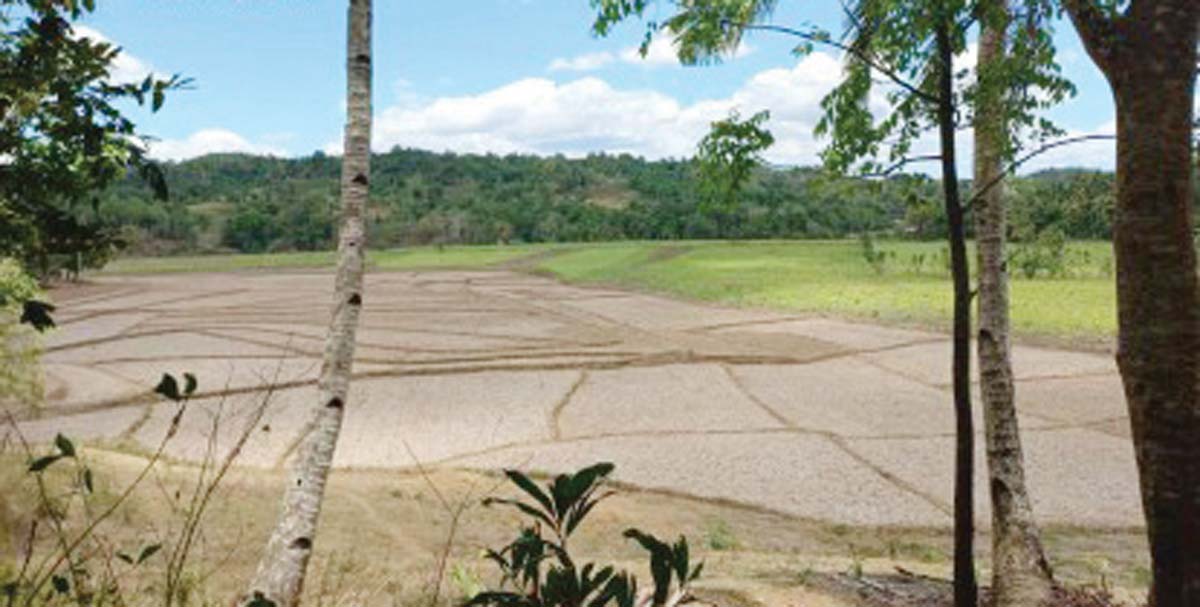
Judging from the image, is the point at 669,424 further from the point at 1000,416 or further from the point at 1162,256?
the point at 1162,256

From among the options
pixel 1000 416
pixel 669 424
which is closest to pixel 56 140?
pixel 1000 416

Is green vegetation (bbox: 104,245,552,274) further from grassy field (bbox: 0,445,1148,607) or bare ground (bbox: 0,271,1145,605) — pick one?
grassy field (bbox: 0,445,1148,607)

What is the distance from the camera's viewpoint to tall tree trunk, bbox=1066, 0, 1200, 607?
2.80m

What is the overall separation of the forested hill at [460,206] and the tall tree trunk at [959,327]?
2497 mm

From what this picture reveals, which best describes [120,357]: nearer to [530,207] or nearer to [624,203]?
[530,207]

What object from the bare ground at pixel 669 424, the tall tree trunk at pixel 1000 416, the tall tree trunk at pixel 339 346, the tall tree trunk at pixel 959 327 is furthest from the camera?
the bare ground at pixel 669 424

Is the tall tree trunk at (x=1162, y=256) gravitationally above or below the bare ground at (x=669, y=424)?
above

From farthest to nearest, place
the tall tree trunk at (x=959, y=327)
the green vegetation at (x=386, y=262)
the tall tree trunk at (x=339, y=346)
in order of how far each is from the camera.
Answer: the green vegetation at (x=386, y=262)
the tall tree trunk at (x=339, y=346)
the tall tree trunk at (x=959, y=327)

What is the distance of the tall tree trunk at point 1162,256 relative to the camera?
2799 mm

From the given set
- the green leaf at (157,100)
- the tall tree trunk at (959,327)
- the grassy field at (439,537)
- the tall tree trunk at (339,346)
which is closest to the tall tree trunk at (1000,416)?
the grassy field at (439,537)

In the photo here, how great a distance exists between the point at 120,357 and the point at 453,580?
55.5 feet

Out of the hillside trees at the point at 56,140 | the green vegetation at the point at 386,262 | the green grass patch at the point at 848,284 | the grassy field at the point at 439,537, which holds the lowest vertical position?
the grassy field at the point at 439,537

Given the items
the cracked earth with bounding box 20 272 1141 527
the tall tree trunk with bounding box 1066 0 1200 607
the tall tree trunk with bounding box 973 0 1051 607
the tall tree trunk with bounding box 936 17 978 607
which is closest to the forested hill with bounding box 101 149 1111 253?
the tall tree trunk with bounding box 973 0 1051 607

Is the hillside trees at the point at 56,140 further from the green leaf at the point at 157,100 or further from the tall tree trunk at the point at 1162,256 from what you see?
the tall tree trunk at the point at 1162,256
